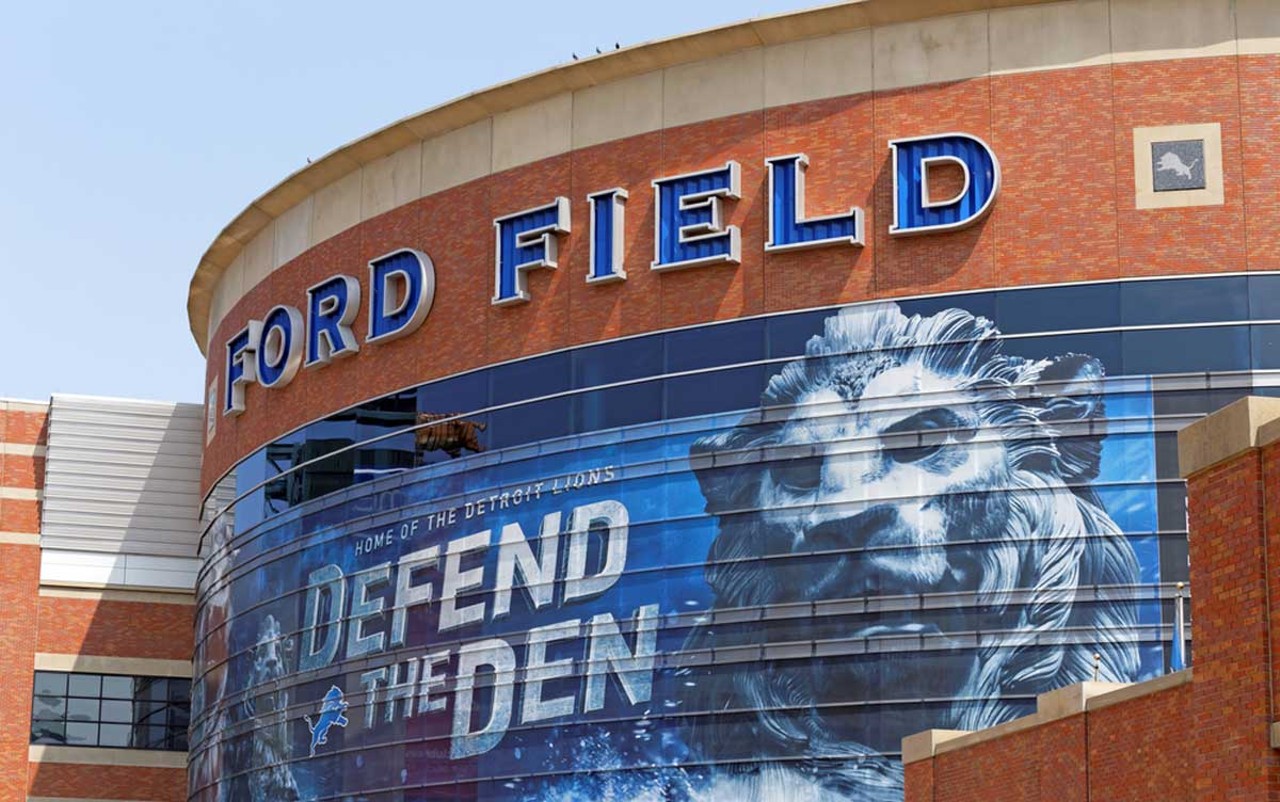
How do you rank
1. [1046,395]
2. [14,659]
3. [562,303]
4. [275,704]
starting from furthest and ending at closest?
[14,659] → [275,704] → [562,303] → [1046,395]

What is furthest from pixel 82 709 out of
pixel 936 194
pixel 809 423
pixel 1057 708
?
pixel 1057 708

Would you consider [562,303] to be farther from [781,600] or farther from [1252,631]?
[1252,631]

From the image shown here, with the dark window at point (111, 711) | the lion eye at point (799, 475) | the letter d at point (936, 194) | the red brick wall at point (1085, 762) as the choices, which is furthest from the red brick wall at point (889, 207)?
the dark window at point (111, 711)

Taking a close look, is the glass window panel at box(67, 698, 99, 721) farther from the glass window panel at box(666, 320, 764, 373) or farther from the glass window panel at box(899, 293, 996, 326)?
the glass window panel at box(899, 293, 996, 326)

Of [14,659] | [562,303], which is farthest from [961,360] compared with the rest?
[14,659]

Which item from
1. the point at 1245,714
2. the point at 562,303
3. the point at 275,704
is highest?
the point at 562,303

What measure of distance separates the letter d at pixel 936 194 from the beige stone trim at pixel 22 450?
3381 centimetres

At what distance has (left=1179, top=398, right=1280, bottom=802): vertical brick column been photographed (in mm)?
22312

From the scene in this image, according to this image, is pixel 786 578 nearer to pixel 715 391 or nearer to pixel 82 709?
pixel 715 391

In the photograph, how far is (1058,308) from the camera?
45.8m

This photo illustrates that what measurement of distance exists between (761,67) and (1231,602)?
2905cm

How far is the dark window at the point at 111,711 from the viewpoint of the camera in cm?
6788

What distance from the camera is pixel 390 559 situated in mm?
53812

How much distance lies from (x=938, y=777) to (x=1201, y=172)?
1920 cm
